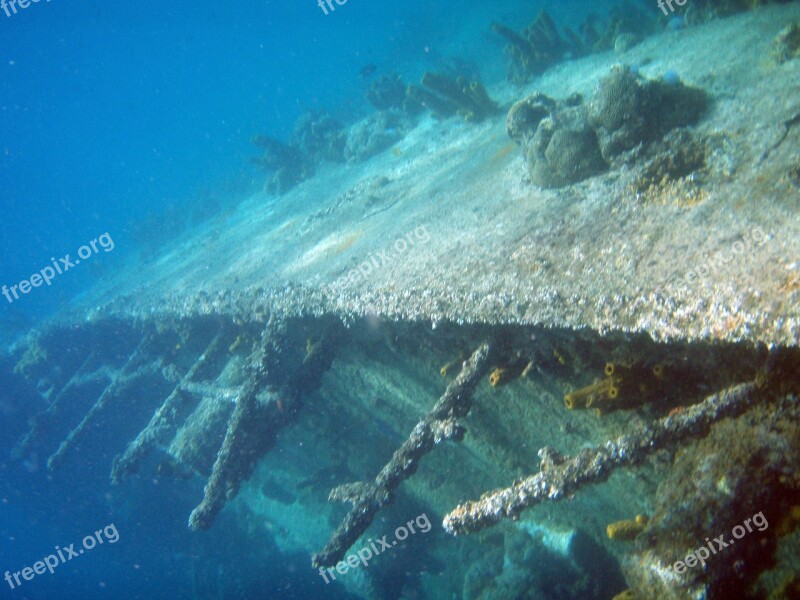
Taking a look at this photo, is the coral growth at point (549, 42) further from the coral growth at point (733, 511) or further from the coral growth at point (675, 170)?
the coral growth at point (733, 511)

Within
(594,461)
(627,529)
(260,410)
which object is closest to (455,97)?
(260,410)

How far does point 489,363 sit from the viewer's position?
3.54 meters

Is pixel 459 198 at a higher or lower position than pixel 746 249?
higher

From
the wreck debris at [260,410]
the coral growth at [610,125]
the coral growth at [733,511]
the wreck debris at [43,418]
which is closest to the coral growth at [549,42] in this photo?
the coral growth at [610,125]

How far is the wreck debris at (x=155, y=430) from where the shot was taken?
7051 millimetres

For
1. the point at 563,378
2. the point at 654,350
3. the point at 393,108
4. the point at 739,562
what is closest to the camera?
the point at 739,562

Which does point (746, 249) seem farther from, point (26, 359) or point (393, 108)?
point (393, 108)

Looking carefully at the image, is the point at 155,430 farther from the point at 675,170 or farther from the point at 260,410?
the point at 675,170

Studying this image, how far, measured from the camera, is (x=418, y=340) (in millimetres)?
4500

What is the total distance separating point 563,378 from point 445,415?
99 centimetres

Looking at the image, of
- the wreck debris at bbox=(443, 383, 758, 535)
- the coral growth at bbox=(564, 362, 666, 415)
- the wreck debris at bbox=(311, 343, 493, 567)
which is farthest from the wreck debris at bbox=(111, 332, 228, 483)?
the coral growth at bbox=(564, 362, 666, 415)

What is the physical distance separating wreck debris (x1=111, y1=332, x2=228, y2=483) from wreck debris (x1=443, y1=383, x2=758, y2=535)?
222 inches

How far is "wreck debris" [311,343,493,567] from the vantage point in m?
3.51

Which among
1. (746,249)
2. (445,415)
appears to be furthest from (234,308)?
(746,249)
